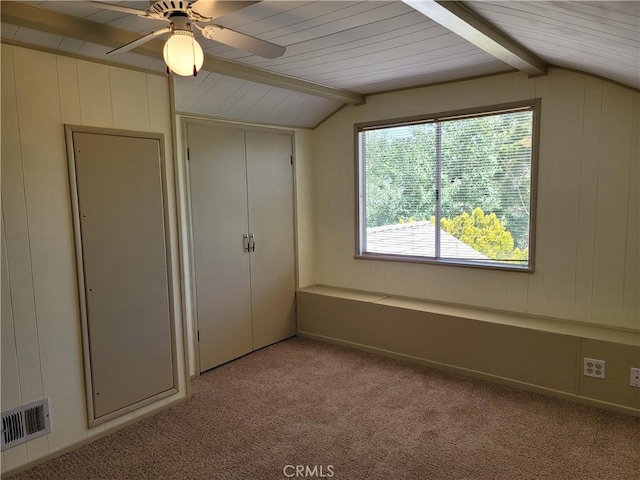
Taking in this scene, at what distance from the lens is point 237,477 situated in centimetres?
235

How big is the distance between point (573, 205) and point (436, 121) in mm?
1249

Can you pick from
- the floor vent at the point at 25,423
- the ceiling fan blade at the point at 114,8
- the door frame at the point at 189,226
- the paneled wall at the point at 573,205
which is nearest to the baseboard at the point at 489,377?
the paneled wall at the point at 573,205

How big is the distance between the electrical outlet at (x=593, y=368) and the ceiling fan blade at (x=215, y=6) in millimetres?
2886

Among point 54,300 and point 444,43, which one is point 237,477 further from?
point 444,43

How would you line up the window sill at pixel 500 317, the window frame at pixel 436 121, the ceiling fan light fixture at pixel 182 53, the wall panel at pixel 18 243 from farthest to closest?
the window frame at pixel 436 121, the window sill at pixel 500 317, the wall panel at pixel 18 243, the ceiling fan light fixture at pixel 182 53

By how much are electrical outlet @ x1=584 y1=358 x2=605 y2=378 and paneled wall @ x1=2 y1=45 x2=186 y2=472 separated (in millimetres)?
3116

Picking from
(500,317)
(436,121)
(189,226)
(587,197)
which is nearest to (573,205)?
(587,197)

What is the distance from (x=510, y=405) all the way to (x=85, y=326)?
8.92 ft

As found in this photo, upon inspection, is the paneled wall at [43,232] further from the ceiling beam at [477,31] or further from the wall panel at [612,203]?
the wall panel at [612,203]

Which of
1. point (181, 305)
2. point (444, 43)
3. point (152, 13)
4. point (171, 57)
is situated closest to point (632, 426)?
point (444, 43)

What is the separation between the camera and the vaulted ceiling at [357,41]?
6.49 feet

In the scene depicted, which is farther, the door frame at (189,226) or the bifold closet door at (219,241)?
the bifold closet door at (219,241)

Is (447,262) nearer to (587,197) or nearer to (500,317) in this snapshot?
(500,317)

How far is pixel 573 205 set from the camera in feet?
10.5
